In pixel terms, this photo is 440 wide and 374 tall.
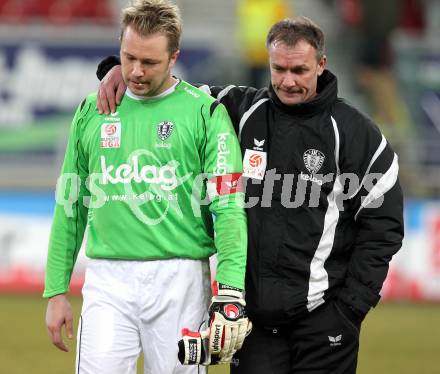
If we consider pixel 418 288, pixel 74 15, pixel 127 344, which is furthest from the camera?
pixel 74 15

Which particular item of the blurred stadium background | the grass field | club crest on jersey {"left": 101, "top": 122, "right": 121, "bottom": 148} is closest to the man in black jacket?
club crest on jersey {"left": 101, "top": 122, "right": 121, "bottom": 148}

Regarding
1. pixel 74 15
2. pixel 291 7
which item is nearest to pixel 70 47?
pixel 74 15

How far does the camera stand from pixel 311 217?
4918 mm

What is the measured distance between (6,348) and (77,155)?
467 cm

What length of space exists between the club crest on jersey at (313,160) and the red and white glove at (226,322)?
2.43 ft

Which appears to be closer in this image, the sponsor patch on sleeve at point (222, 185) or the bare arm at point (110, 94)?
the sponsor patch on sleeve at point (222, 185)

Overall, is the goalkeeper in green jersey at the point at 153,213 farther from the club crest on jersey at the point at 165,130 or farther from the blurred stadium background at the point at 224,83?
the blurred stadium background at the point at 224,83

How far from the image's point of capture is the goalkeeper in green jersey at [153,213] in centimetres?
460

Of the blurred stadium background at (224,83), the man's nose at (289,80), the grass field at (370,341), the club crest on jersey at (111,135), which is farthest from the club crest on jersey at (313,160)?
the blurred stadium background at (224,83)

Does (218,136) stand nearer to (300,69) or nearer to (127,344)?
(300,69)

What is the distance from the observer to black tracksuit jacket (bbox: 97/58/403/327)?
491cm

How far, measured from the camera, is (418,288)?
11.9m

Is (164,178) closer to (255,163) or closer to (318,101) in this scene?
(255,163)

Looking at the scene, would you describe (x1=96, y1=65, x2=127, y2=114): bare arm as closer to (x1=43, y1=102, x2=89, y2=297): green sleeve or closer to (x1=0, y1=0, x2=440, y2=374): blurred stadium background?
(x1=43, y1=102, x2=89, y2=297): green sleeve
